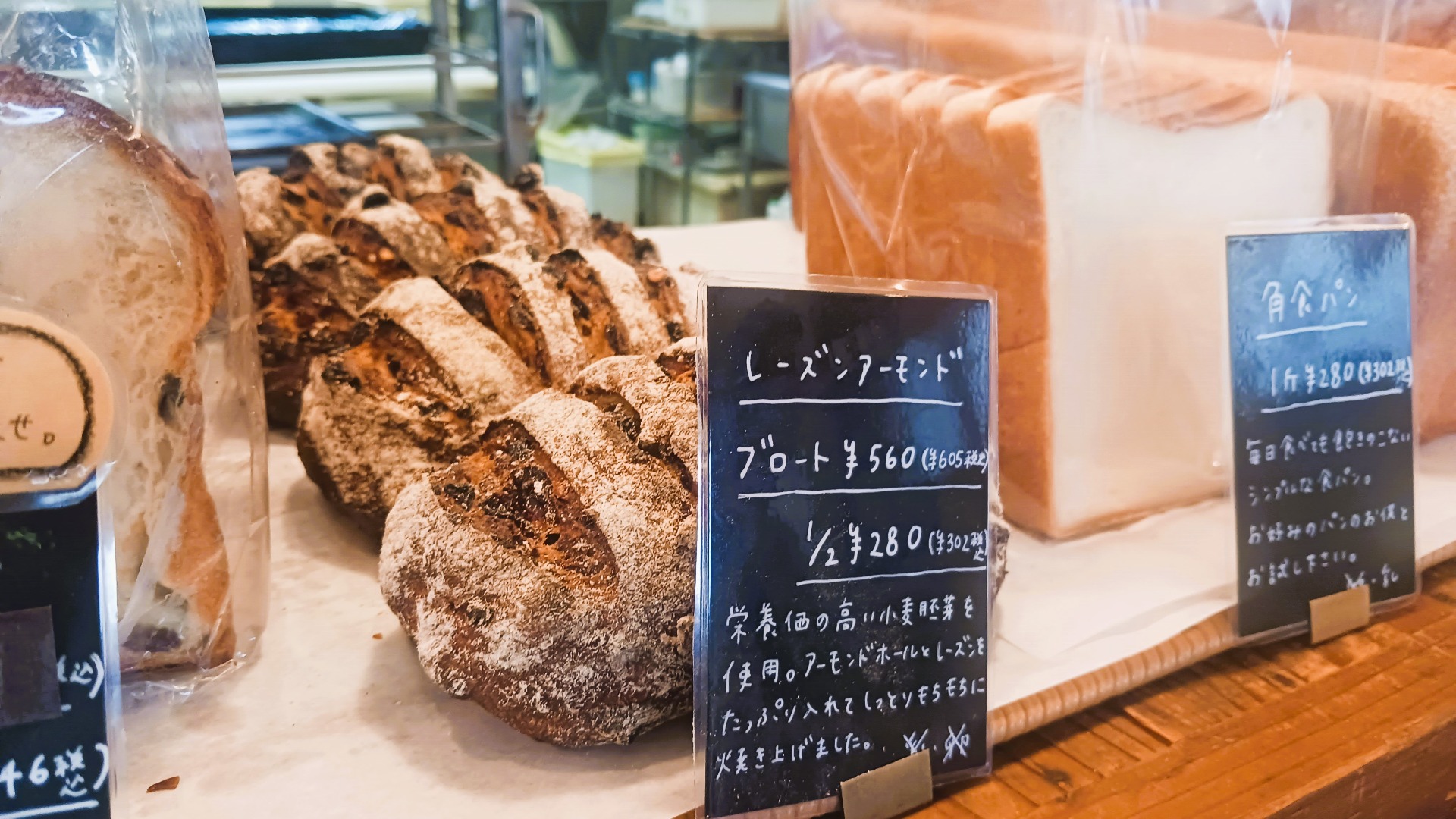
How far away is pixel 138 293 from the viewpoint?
875mm

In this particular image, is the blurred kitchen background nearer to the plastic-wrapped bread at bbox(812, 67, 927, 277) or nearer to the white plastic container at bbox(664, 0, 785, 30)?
the white plastic container at bbox(664, 0, 785, 30)

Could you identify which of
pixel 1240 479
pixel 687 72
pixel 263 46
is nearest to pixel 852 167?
pixel 1240 479

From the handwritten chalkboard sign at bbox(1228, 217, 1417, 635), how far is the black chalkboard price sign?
1.16 feet

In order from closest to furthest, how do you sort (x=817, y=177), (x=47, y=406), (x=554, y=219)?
(x=47, y=406)
(x=817, y=177)
(x=554, y=219)

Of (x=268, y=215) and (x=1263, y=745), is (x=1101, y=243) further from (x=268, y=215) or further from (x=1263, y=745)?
(x=268, y=215)

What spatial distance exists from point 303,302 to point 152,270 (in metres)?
0.55

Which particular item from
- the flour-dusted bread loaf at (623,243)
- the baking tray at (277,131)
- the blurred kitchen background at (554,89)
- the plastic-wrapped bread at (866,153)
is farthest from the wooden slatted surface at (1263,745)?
the baking tray at (277,131)

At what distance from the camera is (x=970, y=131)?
1.20 metres

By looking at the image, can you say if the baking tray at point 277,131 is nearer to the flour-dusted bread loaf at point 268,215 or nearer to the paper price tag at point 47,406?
the flour-dusted bread loaf at point 268,215

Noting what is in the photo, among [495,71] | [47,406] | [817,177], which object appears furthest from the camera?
[495,71]

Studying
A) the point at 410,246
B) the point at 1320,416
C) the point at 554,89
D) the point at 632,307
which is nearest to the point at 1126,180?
the point at 1320,416

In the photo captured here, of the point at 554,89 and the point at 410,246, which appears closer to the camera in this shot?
the point at 410,246

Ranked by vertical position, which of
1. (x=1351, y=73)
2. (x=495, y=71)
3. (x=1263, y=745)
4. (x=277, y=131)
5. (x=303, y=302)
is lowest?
(x=1263, y=745)

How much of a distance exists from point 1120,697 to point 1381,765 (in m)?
0.22
